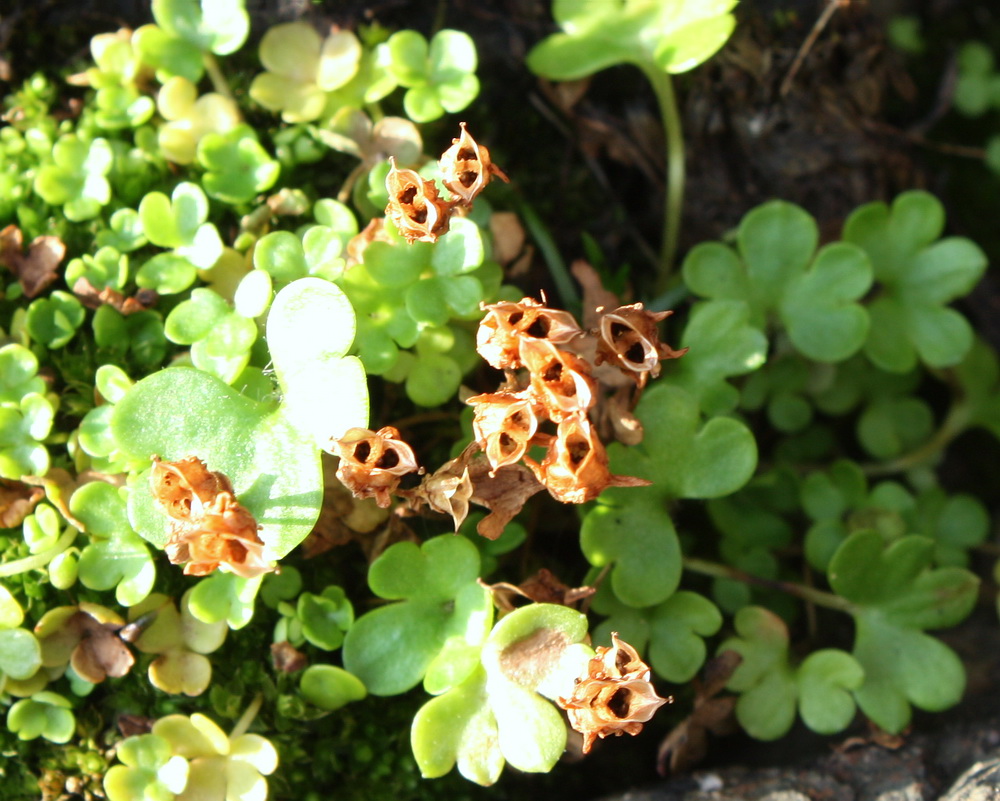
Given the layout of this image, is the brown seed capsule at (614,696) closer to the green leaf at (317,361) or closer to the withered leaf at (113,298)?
the green leaf at (317,361)

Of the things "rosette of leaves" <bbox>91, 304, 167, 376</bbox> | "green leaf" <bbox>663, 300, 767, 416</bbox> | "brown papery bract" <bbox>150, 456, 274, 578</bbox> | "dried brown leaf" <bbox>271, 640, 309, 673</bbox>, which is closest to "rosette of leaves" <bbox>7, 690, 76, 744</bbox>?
"dried brown leaf" <bbox>271, 640, 309, 673</bbox>

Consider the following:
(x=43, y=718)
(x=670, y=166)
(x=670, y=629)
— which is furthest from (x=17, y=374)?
(x=670, y=166)

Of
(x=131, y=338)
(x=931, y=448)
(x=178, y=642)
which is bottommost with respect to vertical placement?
(x=931, y=448)

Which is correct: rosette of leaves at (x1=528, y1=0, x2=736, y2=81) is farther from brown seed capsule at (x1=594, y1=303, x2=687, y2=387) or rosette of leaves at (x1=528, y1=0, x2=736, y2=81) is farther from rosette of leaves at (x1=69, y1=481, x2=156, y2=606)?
rosette of leaves at (x1=69, y1=481, x2=156, y2=606)

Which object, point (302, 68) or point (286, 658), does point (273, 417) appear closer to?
point (286, 658)

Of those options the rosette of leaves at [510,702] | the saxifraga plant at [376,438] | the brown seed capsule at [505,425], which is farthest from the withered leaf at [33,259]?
the rosette of leaves at [510,702]

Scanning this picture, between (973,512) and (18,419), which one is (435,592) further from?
(973,512)

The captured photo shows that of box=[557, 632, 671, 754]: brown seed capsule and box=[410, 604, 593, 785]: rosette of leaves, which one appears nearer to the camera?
box=[557, 632, 671, 754]: brown seed capsule
